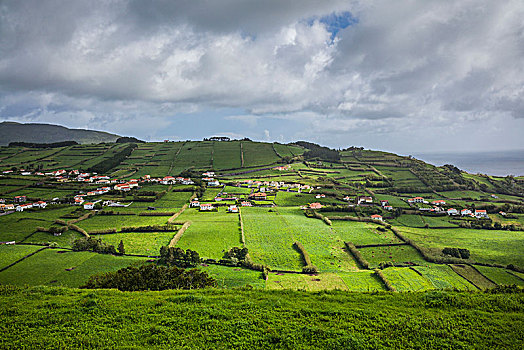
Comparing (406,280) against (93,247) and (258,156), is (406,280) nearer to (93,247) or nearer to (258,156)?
(93,247)

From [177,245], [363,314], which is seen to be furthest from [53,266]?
[363,314]

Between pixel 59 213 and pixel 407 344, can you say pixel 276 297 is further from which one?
pixel 59 213

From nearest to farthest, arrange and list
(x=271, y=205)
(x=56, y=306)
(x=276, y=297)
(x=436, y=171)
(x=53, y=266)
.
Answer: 1. (x=56, y=306)
2. (x=276, y=297)
3. (x=53, y=266)
4. (x=271, y=205)
5. (x=436, y=171)

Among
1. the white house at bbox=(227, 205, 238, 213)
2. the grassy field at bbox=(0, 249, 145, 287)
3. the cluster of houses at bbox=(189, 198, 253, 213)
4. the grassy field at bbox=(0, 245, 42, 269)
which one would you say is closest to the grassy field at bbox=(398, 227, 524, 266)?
the white house at bbox=(227, 205, 238, 213)

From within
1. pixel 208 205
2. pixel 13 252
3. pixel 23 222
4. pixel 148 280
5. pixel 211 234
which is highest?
pixel 148 280

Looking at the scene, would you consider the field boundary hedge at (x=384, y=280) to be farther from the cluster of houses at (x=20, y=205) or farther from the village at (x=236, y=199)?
→ the cluster of houses at (x=20, y=205)


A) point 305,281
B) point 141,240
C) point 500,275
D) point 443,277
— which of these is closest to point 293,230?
point 305,281

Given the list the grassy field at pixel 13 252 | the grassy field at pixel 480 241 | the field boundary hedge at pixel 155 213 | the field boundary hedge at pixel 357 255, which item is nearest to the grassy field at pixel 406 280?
the field boundary hedge at pixel 357 255

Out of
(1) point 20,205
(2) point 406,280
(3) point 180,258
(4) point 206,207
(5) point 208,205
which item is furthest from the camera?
(5) point 208,205
